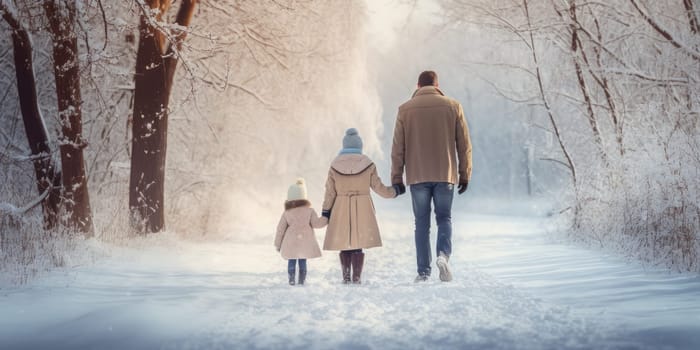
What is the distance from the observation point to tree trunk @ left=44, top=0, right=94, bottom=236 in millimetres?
7570

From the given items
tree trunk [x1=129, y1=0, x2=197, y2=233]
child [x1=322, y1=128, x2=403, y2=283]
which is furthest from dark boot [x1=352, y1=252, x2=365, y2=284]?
tree trunk [x1=129, y1=0, x2=197, y2=233]

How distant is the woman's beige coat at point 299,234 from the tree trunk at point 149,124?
142 inches

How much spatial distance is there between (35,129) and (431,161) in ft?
18.4

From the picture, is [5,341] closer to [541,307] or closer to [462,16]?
[541,307]

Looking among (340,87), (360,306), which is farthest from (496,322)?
(340,87)

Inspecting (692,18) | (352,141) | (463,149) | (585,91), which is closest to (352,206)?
(352,141)

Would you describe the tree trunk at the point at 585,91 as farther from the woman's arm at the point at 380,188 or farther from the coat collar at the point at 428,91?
the woman's arm at the point at 380,188

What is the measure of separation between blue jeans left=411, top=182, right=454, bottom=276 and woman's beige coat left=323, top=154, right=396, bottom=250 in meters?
0.30

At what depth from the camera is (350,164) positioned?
566cm

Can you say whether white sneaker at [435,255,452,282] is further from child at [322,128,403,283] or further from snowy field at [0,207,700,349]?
child at [322,128,403,283]

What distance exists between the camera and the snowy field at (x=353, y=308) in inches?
134

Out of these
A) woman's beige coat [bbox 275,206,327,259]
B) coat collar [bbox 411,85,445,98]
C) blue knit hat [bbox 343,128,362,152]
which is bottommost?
woman's beige coat [bbox 275,206,327,259]

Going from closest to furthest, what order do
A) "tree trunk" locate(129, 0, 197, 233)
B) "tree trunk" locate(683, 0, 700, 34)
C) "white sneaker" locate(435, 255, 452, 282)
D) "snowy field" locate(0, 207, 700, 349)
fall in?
"snowy field" locate(0, 207, 700, 349)
"white sneaker" locate(435, 255, 452, 282)
"tree trunk" locate(683, 0, 700, 34)
"tree trunk" locate(129, 0, 197, 233)

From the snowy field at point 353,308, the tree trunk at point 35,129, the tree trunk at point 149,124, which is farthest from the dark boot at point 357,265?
the tree trunk at point 35,129
